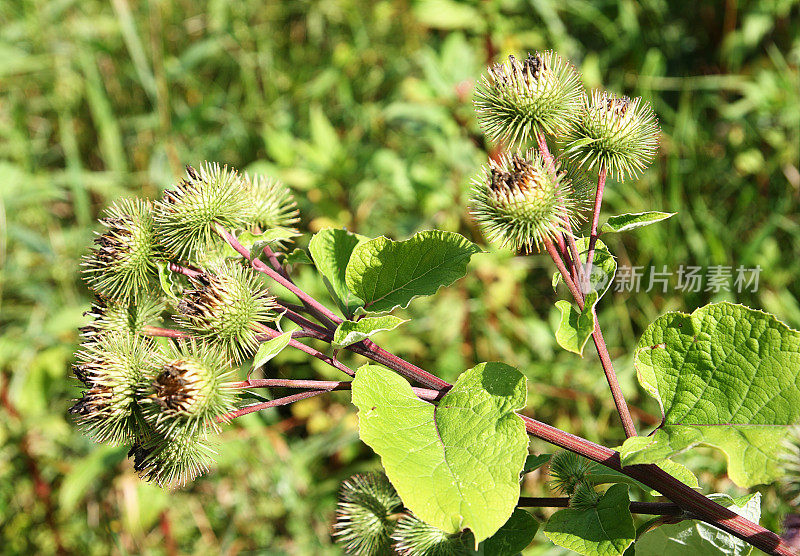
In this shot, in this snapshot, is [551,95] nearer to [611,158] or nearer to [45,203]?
[611,158]

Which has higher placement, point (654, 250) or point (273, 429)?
point (654, 250)

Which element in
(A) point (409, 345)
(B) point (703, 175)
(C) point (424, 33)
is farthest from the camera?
(C) point (424, 33)

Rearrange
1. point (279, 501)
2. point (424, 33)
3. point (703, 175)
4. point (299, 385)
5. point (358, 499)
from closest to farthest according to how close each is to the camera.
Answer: point (299, 385), point (358, 499), point (279, 501), point (703, 175), point (424, 33)

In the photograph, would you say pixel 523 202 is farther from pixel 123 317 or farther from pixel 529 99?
pixel 123 317

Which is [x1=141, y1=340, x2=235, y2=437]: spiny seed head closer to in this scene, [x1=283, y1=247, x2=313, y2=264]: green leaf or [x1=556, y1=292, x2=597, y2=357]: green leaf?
[x1=283, y1=247, x2=313, y2=264]: green leaf

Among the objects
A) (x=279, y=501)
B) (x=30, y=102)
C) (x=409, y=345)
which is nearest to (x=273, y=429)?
(x=279, y=501)

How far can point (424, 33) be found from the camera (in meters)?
3.75

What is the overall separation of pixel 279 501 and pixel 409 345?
2.75 feet

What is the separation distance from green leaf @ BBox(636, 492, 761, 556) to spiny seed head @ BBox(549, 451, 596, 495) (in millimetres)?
160

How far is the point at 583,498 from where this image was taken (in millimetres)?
1051

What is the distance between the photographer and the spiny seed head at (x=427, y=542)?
112cm

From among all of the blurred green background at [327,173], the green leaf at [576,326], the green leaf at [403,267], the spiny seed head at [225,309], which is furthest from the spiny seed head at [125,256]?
the blurred green background at [327,173]

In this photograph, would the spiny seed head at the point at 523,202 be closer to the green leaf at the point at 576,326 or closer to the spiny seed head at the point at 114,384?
the green leaf at the point at 576,326

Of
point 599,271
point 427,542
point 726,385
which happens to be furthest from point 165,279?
point 726,385
